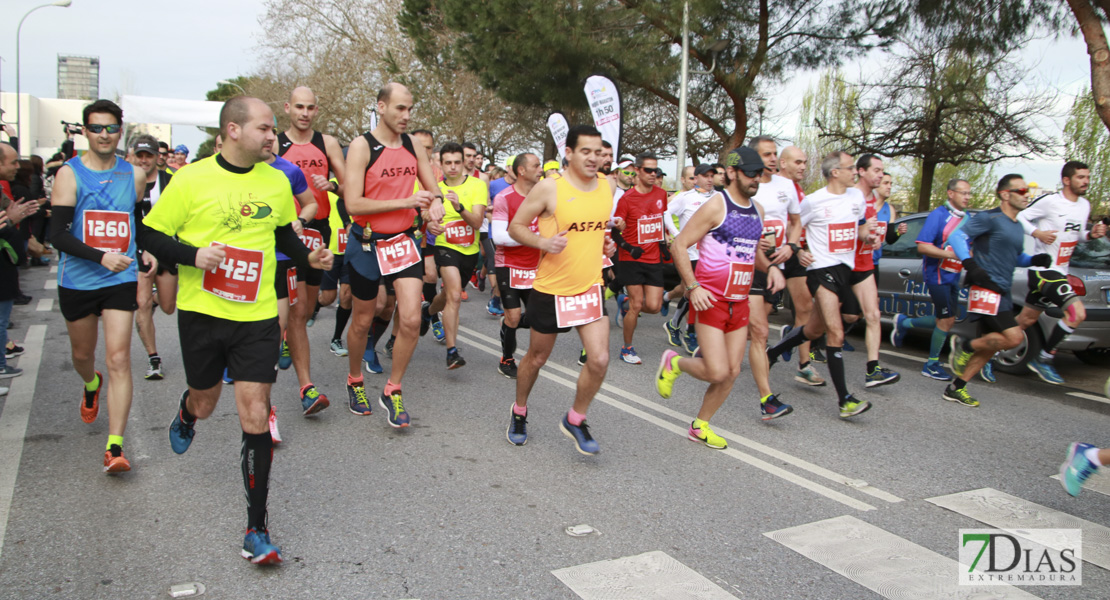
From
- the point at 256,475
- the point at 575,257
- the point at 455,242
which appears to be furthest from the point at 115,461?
the point at 455,242

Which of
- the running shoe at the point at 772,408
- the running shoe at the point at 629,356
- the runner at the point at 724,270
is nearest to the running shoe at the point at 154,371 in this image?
the running shoe at the point at 629,356

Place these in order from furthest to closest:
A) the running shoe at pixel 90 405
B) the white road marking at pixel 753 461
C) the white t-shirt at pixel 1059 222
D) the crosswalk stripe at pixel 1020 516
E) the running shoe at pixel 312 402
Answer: the white t-shirt at pixel 1059 222
the running shoe at pixel 312 402
the running shoe at pixel 90 405
the white road marking at pixel 753 461
the crosswalk stripe at pixel 1020 516

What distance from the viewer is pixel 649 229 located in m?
8.18

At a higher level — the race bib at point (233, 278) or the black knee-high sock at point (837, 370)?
the race bib at point (233, 278)

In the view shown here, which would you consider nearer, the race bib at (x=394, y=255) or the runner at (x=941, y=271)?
the race bib at (x=394, y=255)

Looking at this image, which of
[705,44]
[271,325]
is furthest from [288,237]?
[705,44]

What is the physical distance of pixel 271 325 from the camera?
3793mm

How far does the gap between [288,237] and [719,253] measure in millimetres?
2664

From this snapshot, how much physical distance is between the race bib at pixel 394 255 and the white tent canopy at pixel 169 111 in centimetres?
2482

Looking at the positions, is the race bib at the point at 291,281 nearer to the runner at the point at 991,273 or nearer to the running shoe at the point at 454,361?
the running shoe at the point at 454,361

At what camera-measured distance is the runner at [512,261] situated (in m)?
7.21

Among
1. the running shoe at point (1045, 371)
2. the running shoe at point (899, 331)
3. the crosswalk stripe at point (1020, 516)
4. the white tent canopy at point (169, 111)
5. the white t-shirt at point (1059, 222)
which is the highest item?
the white tent canopy at point (169, 111)

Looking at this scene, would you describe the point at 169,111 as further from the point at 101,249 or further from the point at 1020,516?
the point at 1020,516

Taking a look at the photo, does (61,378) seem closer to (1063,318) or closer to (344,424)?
(344,424)
